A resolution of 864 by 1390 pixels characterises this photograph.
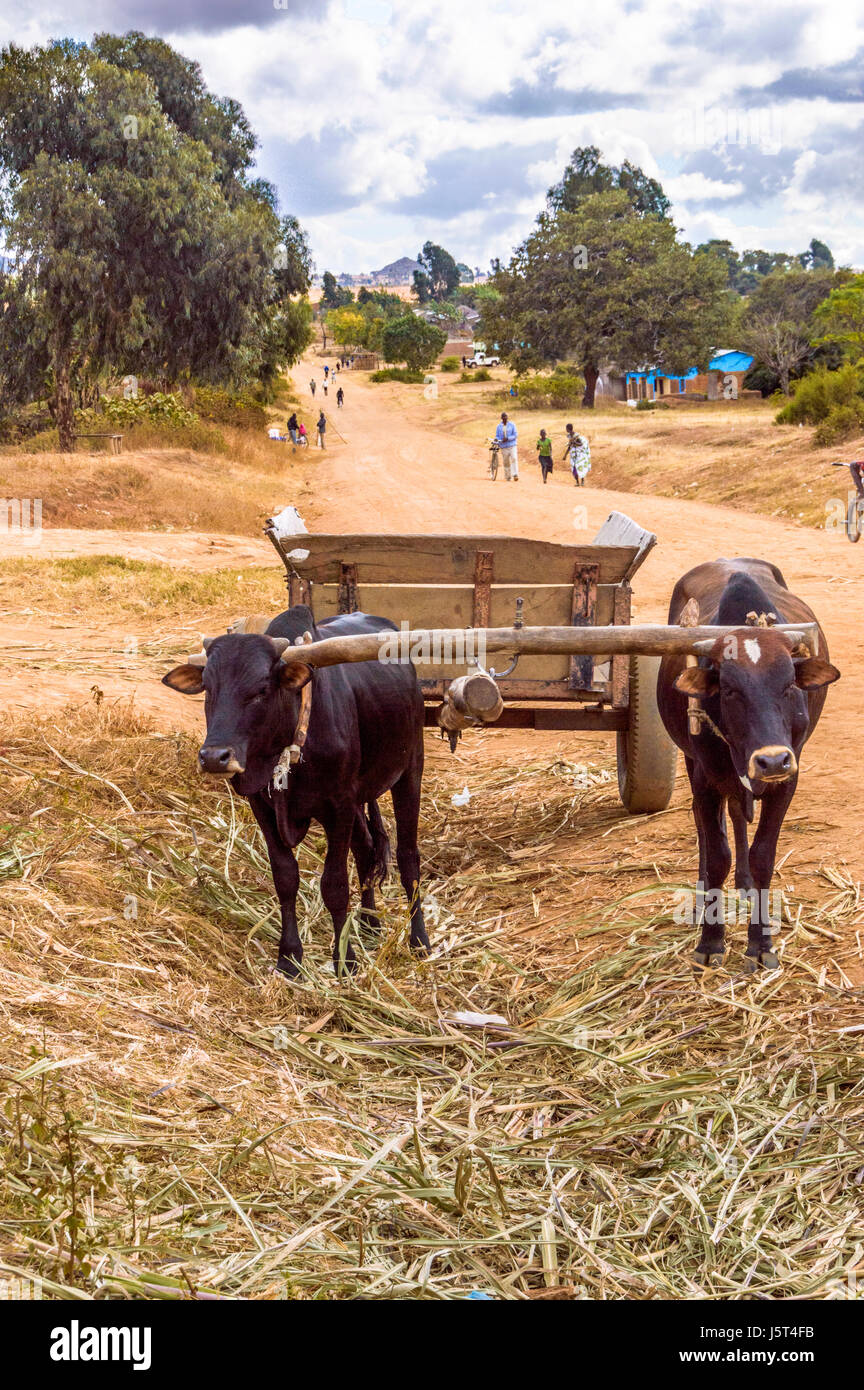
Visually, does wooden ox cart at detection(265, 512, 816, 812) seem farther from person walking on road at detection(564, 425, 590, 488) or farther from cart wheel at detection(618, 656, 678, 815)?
person walking on road at detection(564, 425, 590, 488)

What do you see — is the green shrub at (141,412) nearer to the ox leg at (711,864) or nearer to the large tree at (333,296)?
the ox leg at (711,864)

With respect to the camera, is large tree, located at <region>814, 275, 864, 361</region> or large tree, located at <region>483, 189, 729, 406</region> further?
large tree, located at <region>483, 189, 729, 406</region>

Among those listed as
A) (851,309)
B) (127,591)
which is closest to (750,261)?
(851,309)

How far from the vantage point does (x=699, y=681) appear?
15.8 feet

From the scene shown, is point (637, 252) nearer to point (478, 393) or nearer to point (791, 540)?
point (478, 393)

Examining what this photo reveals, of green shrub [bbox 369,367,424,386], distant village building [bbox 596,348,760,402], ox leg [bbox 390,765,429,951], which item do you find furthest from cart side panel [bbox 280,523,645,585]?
green shrub [bbox 369,367,424,386]

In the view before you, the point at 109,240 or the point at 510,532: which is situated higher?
the point at 109,240

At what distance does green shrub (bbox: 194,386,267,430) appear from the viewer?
38.5 metres

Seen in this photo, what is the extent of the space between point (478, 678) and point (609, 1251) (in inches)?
74.6

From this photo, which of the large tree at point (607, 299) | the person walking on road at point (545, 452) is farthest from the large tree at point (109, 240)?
the large tree at point (607, 299)

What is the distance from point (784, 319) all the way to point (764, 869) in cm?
6026

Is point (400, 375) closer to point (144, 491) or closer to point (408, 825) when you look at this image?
point (144, 491)

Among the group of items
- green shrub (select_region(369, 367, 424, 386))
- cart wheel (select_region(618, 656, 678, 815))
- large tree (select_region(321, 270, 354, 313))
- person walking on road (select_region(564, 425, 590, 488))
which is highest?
large tree (select_region(321, 270, 354, 313))

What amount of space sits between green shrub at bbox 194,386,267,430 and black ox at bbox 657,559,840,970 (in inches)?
1319
